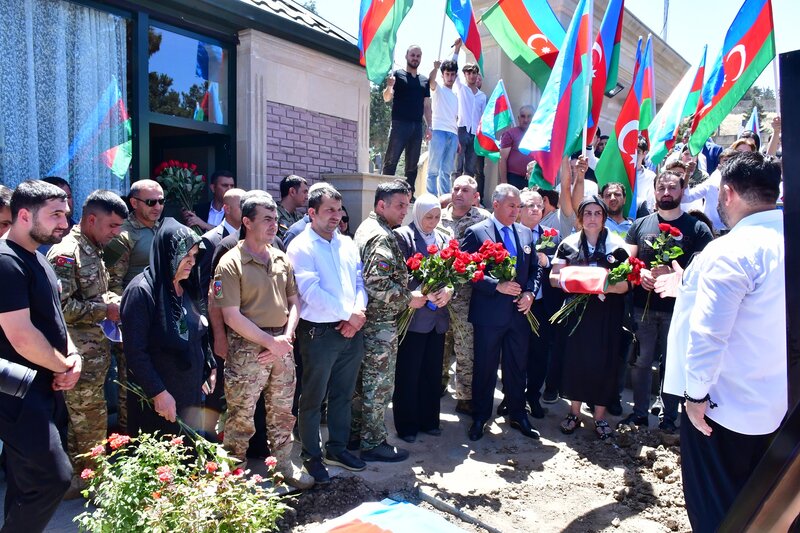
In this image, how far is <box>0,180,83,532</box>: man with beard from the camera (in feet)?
8.81

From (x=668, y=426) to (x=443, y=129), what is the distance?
→ 5.02 metres

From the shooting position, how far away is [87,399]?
12.7 ft

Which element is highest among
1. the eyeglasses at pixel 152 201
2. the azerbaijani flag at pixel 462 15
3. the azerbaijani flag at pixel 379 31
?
the azerbaijani flag at pixel 462 15

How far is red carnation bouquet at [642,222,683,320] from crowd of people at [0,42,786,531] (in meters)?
0.07

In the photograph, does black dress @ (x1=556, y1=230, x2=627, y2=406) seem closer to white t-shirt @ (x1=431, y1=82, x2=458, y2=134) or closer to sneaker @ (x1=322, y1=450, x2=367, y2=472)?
sneaker @ (x1=322, y1=450, x2=367, y2=472)

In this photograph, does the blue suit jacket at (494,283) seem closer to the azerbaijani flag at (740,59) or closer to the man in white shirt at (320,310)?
the man in white shirt at (320,310)

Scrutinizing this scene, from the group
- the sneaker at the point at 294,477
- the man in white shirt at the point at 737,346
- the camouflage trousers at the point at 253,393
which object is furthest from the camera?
the sneaker at the point at 294,477

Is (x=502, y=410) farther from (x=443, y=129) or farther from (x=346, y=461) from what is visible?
(x=443, y=129)

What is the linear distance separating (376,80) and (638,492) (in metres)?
4.73

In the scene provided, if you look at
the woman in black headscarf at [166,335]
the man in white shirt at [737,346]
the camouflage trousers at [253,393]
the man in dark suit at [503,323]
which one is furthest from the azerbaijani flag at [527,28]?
the woman in black headscarf at [166,335]

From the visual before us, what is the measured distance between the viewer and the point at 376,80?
253 inches

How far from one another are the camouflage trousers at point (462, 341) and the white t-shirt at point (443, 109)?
3.68 m

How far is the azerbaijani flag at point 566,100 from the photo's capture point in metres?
5.83

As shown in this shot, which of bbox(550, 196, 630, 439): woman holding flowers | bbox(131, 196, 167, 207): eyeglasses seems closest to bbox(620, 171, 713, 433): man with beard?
bbox(550, 196, 630, 439): woman holding flowers
